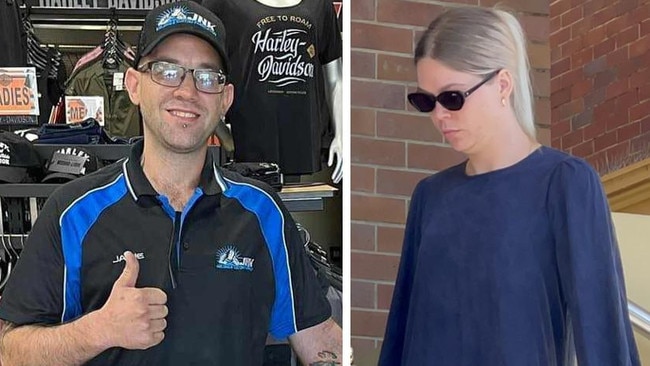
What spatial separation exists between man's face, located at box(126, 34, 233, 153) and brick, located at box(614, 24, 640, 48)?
798 millimetres

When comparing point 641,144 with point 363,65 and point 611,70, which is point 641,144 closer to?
point 611,70

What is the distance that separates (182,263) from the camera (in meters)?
1.43

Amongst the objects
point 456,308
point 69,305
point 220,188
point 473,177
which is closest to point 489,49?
point 473,177

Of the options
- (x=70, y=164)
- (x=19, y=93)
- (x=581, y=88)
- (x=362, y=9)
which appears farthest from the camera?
(x=19, y=93)

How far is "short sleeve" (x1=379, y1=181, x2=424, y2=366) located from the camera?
1396mm

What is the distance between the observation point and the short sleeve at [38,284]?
1.36m

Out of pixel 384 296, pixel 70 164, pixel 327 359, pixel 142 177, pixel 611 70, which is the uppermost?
pixel 611 70

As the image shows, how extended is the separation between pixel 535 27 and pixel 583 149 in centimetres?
23

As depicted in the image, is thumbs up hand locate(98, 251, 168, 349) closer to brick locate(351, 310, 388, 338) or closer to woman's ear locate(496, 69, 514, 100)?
brick locate(351, 310, 388, 338)

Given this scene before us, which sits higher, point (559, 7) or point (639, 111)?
point (559, 7)

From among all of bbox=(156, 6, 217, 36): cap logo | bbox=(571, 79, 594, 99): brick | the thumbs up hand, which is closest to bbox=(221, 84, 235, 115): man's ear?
bbox=(156, 6, 217, 36): cap logo

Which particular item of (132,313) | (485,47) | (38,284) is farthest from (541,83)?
(38,284)

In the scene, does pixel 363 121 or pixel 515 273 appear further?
pixel 363 121

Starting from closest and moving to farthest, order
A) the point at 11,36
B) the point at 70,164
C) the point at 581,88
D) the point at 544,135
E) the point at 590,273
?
the point at 590,273 → the point at 544,135 → the point at 581,88 → the point at 70,164 → the point at 11,36
